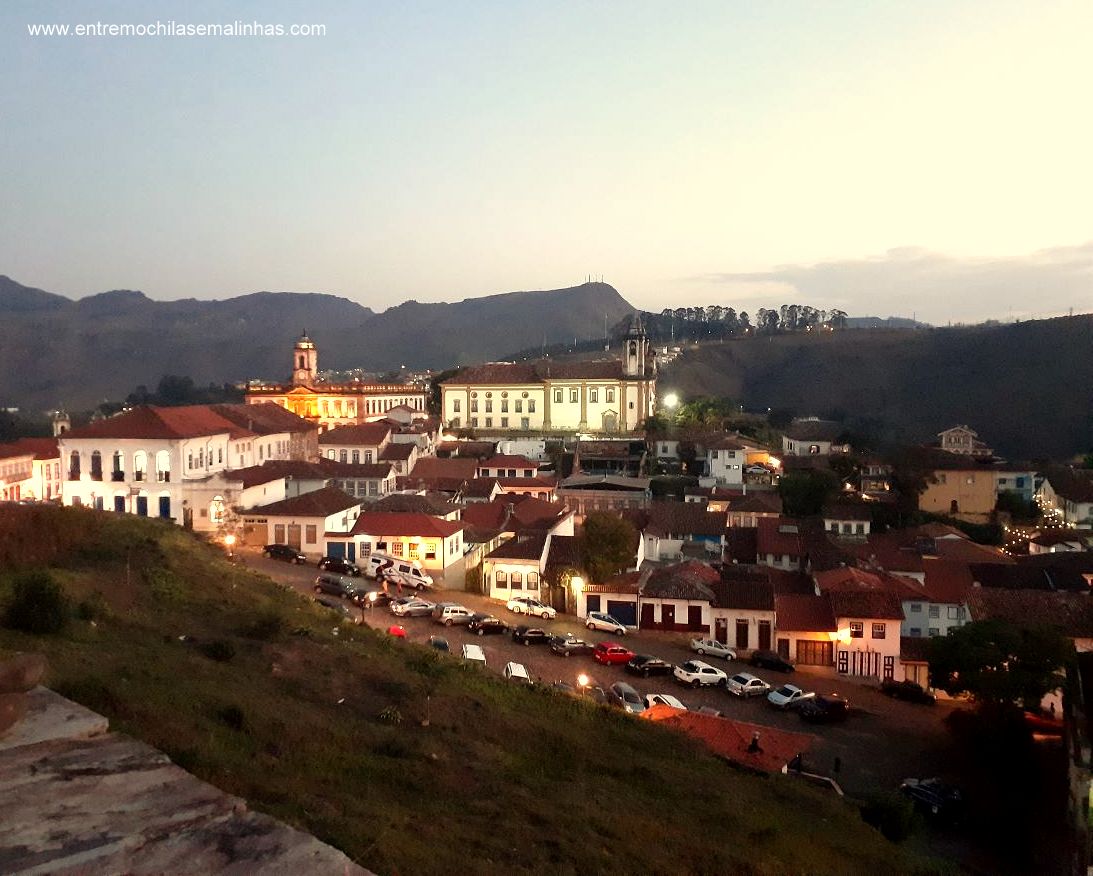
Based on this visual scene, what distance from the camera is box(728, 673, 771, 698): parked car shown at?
18125 millimetres

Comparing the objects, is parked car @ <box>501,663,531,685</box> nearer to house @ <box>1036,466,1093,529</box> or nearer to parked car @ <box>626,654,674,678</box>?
parked car @ <box>626,654,674,678</box>

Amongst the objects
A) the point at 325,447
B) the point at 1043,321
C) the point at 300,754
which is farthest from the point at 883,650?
the point at 1043,321

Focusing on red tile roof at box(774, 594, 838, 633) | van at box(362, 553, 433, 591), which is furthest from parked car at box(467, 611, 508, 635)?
red tile roof at box(774, 594, 838, 633)

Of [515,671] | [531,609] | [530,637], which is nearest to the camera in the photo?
[515,671]

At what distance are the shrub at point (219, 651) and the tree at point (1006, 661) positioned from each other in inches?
563

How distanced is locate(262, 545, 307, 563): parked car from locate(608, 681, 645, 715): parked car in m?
11.6

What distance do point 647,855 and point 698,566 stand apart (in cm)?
1810

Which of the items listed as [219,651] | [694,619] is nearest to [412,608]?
[694,619]

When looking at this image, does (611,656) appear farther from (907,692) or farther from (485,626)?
(907,692)

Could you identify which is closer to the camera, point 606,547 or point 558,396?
point 606,547

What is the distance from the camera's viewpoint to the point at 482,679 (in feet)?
44.1

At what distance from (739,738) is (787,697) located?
440 centimetres

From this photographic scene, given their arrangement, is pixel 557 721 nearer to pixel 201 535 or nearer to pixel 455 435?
pixel 201 535

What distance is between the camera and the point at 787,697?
1781cm
